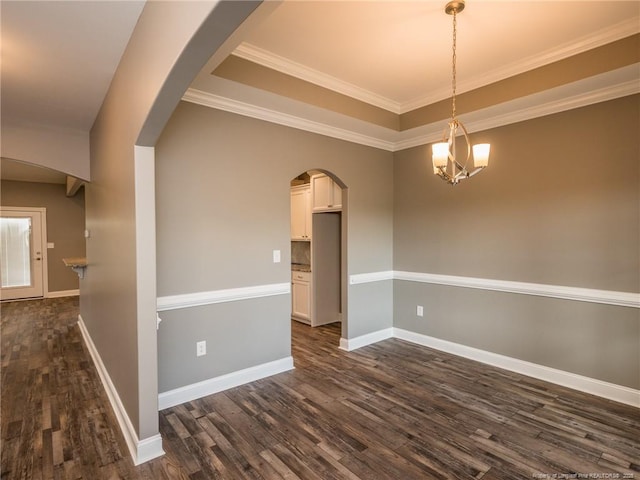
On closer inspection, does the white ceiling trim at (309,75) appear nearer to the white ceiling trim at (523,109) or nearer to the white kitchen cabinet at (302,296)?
the white ceiling trim at (523,109)

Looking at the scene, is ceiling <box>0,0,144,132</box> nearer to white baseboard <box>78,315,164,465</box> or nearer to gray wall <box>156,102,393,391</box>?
gray wall <box>156,102,393,391</box>

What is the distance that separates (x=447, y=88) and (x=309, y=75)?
1499 millimetres

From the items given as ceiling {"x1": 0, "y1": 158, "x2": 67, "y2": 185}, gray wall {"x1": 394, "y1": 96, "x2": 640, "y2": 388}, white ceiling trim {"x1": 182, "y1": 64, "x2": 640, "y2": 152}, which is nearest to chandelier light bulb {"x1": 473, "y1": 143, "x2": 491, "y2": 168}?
white ceiling trim {"x1": 182, "y1": 64, "x2": 640, "y2": 152}

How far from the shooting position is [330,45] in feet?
9.11

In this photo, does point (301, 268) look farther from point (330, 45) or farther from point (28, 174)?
point (28, 174)

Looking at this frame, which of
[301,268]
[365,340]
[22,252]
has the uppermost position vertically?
[22,252]

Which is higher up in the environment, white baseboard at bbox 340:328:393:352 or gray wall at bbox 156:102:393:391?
gray wall at bbox 156:102:393:391

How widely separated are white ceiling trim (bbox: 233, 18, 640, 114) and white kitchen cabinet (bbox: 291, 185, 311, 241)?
2.04m

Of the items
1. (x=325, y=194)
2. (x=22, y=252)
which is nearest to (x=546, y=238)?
(x=325, y=194)

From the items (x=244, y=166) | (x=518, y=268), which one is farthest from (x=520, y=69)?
(x=244, y=166)

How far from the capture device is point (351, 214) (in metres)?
4.27

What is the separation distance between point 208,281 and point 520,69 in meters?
3.44

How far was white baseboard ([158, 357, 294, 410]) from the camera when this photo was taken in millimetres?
2906

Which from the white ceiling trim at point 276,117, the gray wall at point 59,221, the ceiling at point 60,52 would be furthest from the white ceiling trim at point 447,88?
the gray wall at point 59,221
